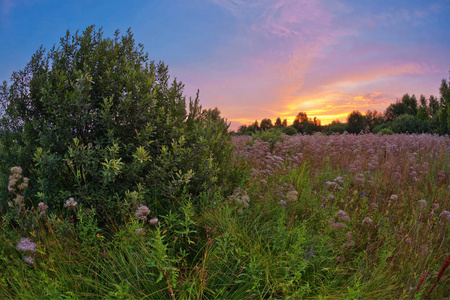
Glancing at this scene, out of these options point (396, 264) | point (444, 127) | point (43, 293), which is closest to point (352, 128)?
point (444, 127)

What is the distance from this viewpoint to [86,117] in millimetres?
3305

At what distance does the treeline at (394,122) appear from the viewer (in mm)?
21031

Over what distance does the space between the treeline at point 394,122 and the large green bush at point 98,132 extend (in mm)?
13740

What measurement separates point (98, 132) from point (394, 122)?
30.7 meters

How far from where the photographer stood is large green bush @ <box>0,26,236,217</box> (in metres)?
3.28

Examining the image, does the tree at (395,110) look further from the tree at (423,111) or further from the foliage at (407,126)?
the foliage at (407,126)

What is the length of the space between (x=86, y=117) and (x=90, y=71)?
77 cm

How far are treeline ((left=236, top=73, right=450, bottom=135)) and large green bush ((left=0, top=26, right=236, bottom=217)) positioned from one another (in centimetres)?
1374

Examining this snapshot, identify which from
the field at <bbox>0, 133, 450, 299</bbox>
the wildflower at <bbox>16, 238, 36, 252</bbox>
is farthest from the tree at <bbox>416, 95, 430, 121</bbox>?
the wildflower at <bbox>16, 238, 36, 252</bbox>

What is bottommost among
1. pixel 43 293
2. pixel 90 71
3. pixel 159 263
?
pixel 43 293

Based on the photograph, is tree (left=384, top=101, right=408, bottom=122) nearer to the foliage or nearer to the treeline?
the treeline

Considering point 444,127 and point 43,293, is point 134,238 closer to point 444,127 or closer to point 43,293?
point 43,293

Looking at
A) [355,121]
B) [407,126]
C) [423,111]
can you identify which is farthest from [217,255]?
[423,111]

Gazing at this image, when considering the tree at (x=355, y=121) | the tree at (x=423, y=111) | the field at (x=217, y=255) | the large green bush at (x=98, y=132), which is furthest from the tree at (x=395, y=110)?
the large green bush at (x=98, y=132)
